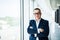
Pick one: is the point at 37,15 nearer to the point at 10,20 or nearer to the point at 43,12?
the point at 43,12

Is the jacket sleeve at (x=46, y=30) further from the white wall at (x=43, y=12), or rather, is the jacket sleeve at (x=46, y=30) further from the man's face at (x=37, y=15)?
the man's face at (x=37, y=15)

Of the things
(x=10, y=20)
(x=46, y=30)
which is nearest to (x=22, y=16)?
(x=10, y=20)

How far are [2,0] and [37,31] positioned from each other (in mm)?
707

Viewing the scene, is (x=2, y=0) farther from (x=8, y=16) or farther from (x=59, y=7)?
(x=59, y=7)

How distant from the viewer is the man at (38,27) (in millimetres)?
1991

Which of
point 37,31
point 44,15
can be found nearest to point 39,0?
point 44,15

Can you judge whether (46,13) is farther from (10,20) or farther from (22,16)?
(10,20)

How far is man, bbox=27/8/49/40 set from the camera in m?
1.99

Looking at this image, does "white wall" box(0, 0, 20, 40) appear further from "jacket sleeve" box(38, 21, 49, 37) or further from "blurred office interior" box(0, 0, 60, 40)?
"jacket sleeve" box(38, 21, 49, 37)

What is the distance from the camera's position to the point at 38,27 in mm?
2010

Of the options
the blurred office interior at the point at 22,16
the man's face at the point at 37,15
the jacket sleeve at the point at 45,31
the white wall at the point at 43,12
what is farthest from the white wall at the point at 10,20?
the jacket sleeve at the point at 45,31

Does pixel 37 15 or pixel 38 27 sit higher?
pixel 37 15

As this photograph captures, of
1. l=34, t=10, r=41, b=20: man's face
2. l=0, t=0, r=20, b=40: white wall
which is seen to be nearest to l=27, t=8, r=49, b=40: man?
l=34, t=10, r=41, b=20: man's face

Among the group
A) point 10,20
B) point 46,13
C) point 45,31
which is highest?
point 46,13
